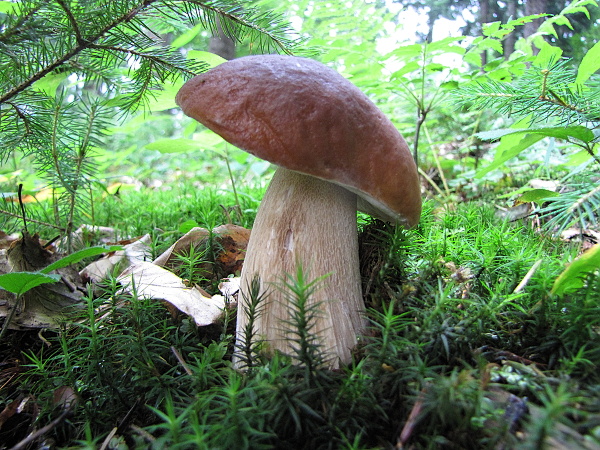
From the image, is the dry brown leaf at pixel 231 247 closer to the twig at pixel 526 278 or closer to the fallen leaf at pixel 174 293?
the fallen leaf at pixel 174 293

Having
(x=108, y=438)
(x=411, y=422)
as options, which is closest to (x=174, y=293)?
(x=108, y=438)

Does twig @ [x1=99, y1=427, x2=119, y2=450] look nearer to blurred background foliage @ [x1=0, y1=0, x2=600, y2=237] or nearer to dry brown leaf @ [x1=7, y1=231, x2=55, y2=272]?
dry brown leaf @ [x1=7, y1=231, x2=55, y2=272]

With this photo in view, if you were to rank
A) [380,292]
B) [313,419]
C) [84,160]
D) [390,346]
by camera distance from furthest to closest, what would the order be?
[84,160] < [380,292] < [390,346] < [313,419]

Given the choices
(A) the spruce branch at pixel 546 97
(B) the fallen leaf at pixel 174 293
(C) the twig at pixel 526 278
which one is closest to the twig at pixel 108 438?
(B) the fallen leaf at pixel 174 293

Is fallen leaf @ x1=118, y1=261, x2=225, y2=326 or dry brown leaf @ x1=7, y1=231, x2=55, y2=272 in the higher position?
dry brown leaf @ x1=7, y1=231, x2=55, y2=272

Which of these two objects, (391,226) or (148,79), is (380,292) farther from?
(148,79)

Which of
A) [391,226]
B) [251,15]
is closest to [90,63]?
[251,15]

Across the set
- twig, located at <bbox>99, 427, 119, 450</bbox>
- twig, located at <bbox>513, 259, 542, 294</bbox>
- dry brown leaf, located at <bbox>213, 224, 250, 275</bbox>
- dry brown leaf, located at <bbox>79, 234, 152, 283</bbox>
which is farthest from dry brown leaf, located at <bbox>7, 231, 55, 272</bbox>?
twig, located at <bbox>513, 259, 542, 294</bbox>
